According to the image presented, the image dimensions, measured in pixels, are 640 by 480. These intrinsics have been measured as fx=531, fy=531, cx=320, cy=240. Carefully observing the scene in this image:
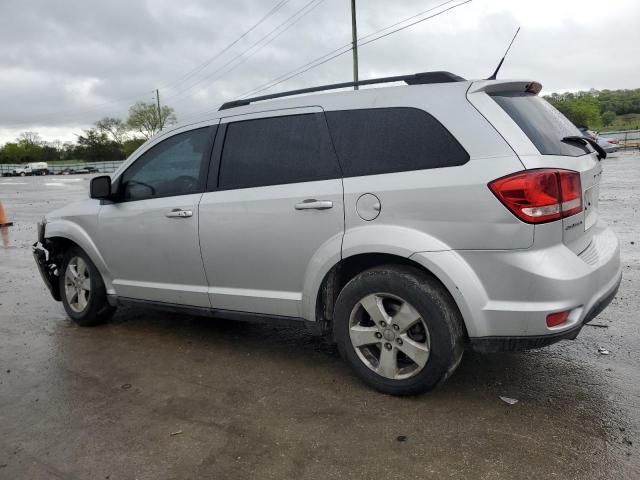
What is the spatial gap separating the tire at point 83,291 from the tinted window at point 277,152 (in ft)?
6.02

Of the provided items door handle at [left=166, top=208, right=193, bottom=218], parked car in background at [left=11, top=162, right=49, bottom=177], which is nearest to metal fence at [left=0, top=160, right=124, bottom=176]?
parked car in background at [left=11, top=162, right=49, bottom=177]

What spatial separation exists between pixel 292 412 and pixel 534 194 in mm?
1847

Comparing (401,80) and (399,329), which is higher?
(401,80)

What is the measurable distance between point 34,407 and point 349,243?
2289 mm

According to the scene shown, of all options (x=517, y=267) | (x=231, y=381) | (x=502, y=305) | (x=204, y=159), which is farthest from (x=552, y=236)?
(x=204, y=159)

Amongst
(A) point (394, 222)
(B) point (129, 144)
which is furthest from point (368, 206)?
(B) point (129, 144)

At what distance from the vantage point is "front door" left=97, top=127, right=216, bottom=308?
160 inches

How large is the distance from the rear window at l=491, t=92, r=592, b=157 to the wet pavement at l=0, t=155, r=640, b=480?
4.81 ft

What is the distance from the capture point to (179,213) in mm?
4055

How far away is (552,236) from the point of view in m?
2.81

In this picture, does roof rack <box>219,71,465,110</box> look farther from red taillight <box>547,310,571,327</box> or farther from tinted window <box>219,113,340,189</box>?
red taillight <box>547,310,571,327</box>

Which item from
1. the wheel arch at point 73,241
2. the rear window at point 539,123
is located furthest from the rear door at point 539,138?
the wheel arch at point 73,241

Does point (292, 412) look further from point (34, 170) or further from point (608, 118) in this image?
point (608, 118)

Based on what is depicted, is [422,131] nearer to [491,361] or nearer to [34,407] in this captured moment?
[491,361]
